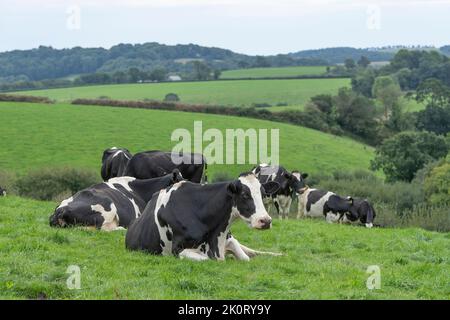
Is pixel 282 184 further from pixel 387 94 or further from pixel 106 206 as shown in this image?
pixel 387 94

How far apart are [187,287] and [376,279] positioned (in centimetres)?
259

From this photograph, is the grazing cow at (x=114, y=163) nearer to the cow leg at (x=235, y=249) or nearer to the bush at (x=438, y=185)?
the cow leg at (x=235, y=249)

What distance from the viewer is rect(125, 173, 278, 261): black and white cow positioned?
1033cm

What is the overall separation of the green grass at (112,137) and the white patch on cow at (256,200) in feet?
126

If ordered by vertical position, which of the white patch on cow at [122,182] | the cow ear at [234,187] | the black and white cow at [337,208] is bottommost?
the black and white cow at [337,208]

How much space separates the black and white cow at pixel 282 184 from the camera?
2417cm

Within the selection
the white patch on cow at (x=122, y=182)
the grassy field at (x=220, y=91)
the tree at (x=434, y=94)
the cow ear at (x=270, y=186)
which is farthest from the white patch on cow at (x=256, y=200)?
the tree at (x=434, y=94)

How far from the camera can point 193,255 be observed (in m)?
10.2

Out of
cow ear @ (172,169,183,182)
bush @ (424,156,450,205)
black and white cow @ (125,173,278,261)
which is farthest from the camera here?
bush @ (424,156,450,205)

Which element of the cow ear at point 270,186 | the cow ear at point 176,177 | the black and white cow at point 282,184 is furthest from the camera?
the black and white cow at point 282,184

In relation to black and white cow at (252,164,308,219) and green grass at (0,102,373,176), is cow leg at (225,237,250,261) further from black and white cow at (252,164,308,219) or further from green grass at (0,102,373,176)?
green grass at (0,102,373,176)

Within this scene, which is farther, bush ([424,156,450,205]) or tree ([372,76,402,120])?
tree ([372,76,402,120])

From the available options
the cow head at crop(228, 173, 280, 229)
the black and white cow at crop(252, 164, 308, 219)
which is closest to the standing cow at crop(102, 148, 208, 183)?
the black and white cow at crop(252, 164, 308, 219)

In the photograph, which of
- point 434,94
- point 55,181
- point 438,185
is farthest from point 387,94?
point 55,181
